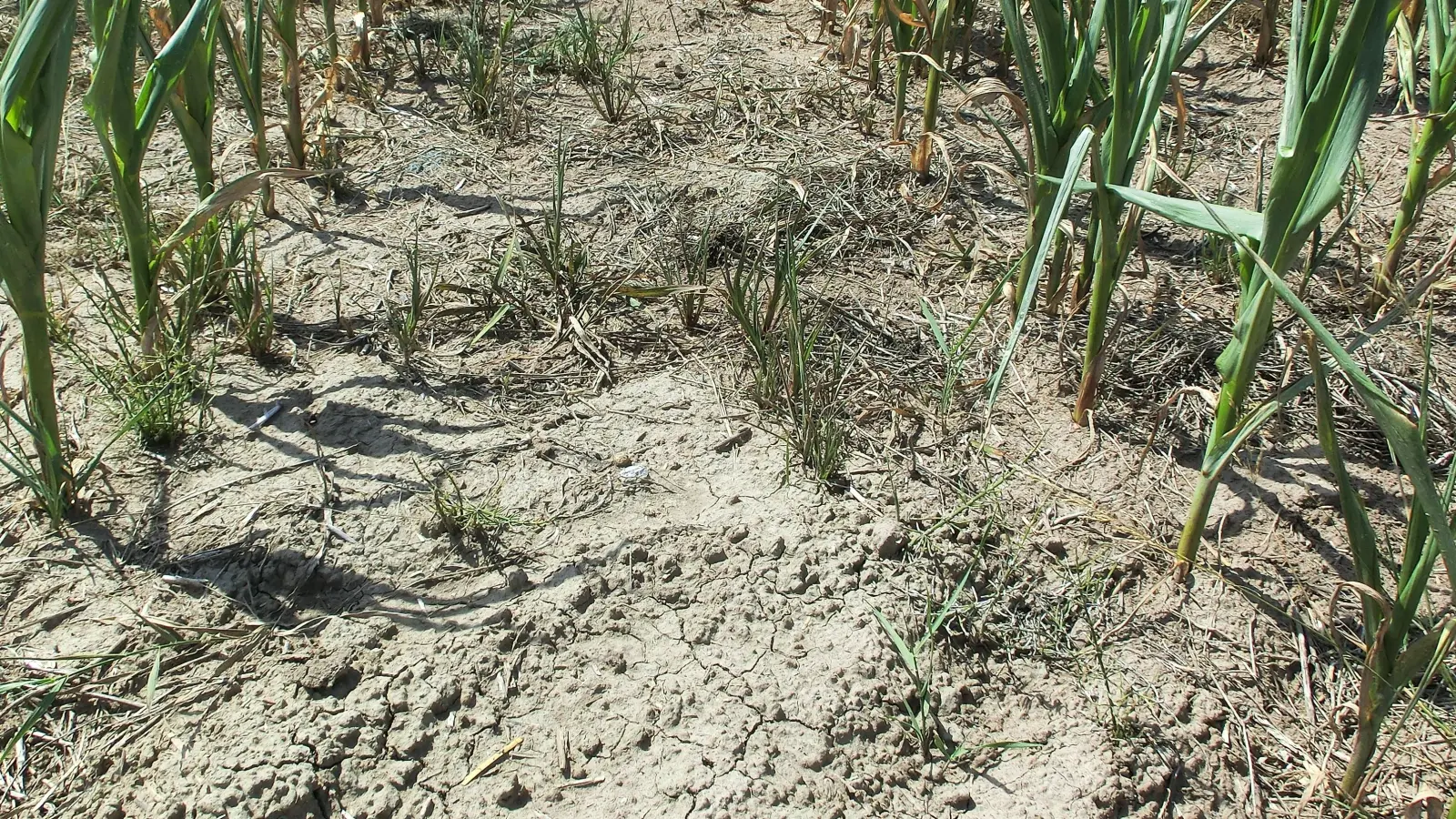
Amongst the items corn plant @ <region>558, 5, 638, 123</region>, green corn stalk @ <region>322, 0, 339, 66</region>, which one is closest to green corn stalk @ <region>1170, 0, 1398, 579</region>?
corn plant @ <region>558, 5, 638, 123</region>

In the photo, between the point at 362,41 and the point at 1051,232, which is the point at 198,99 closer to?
→ the point at 362,41

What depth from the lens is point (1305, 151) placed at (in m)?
1.47

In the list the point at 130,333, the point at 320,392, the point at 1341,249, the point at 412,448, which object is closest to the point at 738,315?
the point at 412,448

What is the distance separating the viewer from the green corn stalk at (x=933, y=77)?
8.70 feet

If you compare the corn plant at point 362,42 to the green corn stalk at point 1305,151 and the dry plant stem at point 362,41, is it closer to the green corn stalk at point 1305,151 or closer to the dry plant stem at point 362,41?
the dry plant stem at point 362,41

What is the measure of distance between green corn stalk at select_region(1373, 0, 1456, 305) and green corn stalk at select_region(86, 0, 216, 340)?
2.16 m

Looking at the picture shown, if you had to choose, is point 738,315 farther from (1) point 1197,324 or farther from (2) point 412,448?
(1) point 1197,324

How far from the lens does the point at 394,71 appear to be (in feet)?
10.1

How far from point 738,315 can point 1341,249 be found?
1.47m

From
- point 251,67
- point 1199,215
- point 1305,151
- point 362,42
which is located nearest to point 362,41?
point 362,42

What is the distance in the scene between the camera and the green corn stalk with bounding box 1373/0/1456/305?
6.91 feet

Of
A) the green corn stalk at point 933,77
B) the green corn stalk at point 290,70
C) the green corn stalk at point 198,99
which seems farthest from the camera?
the green corn stalk at point 933,77

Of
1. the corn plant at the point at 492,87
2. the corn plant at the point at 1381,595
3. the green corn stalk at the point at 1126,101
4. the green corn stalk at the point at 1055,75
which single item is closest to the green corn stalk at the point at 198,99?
the corn plant at the point at 492,87

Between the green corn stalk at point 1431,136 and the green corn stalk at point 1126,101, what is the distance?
0.59m
